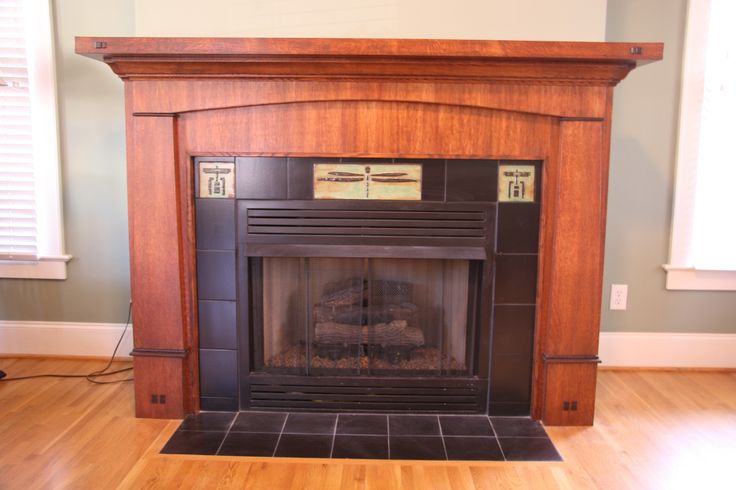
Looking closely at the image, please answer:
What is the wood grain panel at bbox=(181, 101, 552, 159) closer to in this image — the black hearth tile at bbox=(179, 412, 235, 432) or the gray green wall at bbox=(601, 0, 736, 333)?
the gray green wall at bbox=(601, 0, 736, 333)

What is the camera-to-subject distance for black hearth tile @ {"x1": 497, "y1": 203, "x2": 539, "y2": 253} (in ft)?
7.55

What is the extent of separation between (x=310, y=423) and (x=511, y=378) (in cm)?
85

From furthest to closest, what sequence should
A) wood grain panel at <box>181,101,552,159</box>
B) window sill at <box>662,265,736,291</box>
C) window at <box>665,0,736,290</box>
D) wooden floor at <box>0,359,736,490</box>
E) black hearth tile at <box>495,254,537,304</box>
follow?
window sill at <box>662,265,736,291</box>
window at <box>665,0,736,290</box>
black hearth tile at <box>495,254,537,304</box>
wood grain panel at <box>181,101,552,159</box>
wooden floor at <box>0,359,736,490</box>

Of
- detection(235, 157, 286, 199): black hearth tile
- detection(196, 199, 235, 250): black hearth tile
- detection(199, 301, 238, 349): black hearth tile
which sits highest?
detection(235, 157, 286, 199): black hearth tile

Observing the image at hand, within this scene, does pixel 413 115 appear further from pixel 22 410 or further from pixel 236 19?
pixel 22 410

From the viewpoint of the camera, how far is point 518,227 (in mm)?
2312

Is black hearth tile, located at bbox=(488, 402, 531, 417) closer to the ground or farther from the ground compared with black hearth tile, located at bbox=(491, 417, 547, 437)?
farther from the ground

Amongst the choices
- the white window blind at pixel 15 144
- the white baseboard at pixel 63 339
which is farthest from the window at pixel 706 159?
the white window blind at pixel 15 144


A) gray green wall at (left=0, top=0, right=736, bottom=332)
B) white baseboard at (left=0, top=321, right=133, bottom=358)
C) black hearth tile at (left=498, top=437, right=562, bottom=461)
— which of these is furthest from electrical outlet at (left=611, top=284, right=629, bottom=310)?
white baseboard at (left=0, top=321, right=133, bottom=358)

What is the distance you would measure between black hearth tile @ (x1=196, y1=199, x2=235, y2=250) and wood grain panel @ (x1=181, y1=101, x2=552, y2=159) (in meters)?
0.23

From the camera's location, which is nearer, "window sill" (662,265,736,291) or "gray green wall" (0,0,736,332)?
"gray green wall" (0,0,736,332)

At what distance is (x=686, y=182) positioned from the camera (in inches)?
111

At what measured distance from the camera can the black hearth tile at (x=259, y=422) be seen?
2.29 metres

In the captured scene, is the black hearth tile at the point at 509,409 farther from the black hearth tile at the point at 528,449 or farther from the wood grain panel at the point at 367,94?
the wood grain panel at the point at 367,94
